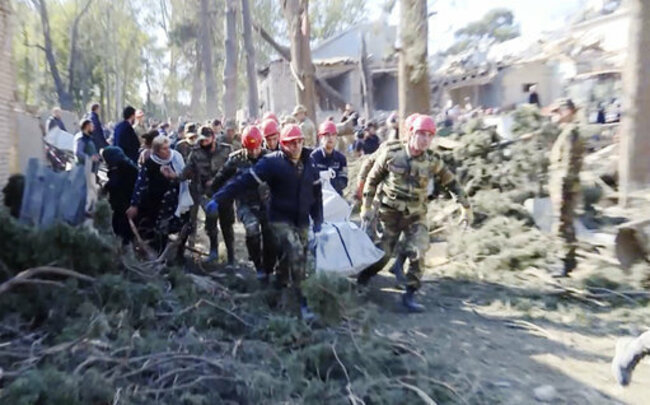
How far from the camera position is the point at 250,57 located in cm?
2578

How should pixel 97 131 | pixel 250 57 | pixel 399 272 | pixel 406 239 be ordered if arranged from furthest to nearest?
pixel 250 57
pixel 97 131
pixel 399 272
pixel 406 239

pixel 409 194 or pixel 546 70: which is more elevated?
pixel 546 70

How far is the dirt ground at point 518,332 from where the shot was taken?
4.77 meters

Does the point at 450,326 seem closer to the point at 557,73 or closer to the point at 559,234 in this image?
the point at 559,234

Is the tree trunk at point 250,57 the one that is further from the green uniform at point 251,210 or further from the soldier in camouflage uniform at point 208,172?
the green uniform at point 251,210

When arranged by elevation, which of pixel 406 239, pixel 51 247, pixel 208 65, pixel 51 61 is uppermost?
pixel 51 61

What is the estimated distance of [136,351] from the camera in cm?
449

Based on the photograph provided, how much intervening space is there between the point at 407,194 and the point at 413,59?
4253 millimetres

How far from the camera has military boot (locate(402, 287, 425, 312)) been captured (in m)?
6.75

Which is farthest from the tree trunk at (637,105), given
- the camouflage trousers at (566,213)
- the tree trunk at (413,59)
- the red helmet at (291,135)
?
the red helmet at (291,135)

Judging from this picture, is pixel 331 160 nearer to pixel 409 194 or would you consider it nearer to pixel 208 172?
pixel 208 172

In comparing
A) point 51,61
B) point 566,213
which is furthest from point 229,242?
point 51,61

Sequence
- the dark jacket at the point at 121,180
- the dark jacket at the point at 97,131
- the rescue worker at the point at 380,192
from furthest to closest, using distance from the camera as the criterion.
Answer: the dark jacket at the point at 97,131 < the dark jacket at the point at 121,180 < the rescue worker at the point at 380,192

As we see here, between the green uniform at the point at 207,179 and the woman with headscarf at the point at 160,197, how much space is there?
6.4 inches
